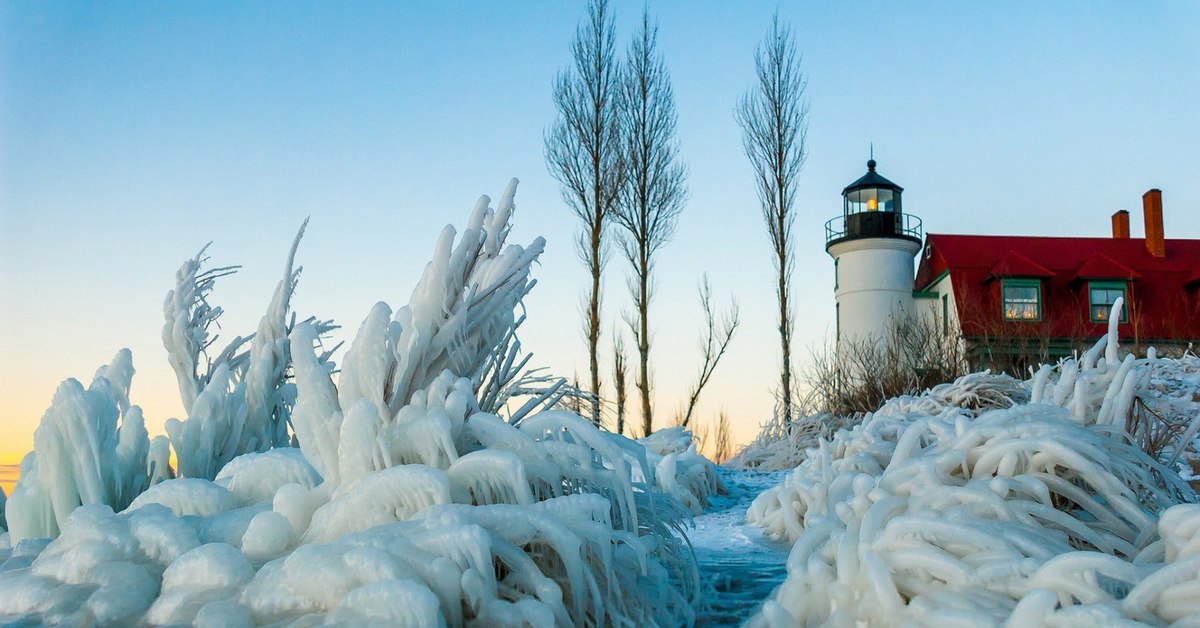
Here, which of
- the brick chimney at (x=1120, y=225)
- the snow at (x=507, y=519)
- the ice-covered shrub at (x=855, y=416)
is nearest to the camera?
the snow at (x=507, y=519)

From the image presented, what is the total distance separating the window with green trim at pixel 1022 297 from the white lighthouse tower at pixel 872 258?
202cm

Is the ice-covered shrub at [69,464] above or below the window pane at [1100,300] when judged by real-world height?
below

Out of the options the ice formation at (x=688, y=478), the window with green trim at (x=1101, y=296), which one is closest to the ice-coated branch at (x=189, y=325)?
the ice formation at (x=688, y=478)

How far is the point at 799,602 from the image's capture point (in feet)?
7.64

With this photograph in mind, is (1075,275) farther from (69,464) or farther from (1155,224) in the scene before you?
(69,464)

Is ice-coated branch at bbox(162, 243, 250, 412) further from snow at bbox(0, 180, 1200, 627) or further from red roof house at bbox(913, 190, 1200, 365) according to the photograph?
red roof house at bbox(913, 190, 1200, 365)

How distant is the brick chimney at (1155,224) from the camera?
69.7 ft

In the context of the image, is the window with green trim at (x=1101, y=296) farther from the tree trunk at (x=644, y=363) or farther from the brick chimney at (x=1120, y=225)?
the tree trunk at (x=644, y=363)

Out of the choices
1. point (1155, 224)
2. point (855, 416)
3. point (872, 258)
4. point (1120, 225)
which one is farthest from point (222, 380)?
point (1120, 225)

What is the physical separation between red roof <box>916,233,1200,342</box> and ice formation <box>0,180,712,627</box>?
16938mm

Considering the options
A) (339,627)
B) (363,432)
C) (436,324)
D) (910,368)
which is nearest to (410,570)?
(339,627)

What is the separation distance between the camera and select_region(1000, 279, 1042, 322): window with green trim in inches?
772

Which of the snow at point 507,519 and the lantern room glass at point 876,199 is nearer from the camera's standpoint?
the snow at point 507,519

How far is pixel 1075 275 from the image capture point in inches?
792
